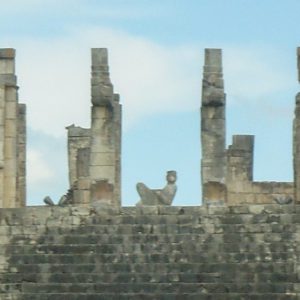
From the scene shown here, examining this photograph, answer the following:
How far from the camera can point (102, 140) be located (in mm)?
38156

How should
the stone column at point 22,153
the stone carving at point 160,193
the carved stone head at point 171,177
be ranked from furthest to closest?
the stone column at point 22,153 < the carved stone head at point 171,177 < the stone carving at point 160,193

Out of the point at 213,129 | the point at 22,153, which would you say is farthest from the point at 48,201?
the point at 213,129

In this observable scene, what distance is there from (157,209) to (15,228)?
2.87 m

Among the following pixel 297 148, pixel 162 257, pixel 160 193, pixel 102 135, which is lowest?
pixel 162 257

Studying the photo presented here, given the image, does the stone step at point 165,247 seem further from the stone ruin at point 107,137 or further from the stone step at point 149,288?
the stone ruin at point 107,137

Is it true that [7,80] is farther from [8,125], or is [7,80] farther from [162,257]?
[162,257]

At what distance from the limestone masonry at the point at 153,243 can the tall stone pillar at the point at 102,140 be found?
2cm

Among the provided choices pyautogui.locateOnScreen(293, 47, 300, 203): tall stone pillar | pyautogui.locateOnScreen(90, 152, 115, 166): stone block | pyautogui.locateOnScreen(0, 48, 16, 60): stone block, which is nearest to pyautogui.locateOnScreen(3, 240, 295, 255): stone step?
pyautogui.locateOnScreen(90, 152, 115, 166): stone block

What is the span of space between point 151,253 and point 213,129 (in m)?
3.10

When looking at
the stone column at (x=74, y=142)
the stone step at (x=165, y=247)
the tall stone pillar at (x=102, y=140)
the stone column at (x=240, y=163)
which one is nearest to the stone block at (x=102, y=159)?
the tall stone pillar at (x=102, y=140)

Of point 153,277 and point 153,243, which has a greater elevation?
point 153,243

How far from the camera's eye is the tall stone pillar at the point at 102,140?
38.1 m

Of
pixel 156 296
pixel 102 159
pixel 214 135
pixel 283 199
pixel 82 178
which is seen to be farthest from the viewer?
pixel 82 178

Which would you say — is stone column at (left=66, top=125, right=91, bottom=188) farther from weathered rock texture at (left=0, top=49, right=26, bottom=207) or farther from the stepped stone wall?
the stepped stone wall
